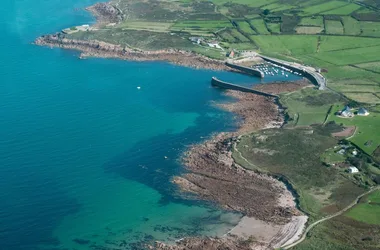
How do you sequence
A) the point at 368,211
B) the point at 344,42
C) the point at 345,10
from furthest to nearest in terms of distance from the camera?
the point at 345,10, the point at 344,42, the point at 368,211

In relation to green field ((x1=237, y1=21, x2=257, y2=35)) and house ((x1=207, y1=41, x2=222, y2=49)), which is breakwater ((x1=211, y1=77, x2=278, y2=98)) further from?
green field ((x1=237, y1=21, x2=257, y2=35))

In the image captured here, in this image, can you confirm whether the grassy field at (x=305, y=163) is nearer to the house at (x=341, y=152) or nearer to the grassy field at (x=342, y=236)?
the house at (x=341, y=152)

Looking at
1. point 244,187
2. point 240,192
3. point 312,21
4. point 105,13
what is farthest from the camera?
point 105,13

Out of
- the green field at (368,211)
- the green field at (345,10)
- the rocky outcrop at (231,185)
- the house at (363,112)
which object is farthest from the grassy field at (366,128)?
the green field at (345,10)

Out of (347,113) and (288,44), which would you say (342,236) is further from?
(288,44)

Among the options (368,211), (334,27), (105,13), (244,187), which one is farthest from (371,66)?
(105,13)

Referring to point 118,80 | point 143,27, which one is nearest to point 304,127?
point 118,80

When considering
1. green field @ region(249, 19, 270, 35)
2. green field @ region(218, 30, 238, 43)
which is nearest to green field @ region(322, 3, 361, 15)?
green field @ region(249, 19, 270, 35)
